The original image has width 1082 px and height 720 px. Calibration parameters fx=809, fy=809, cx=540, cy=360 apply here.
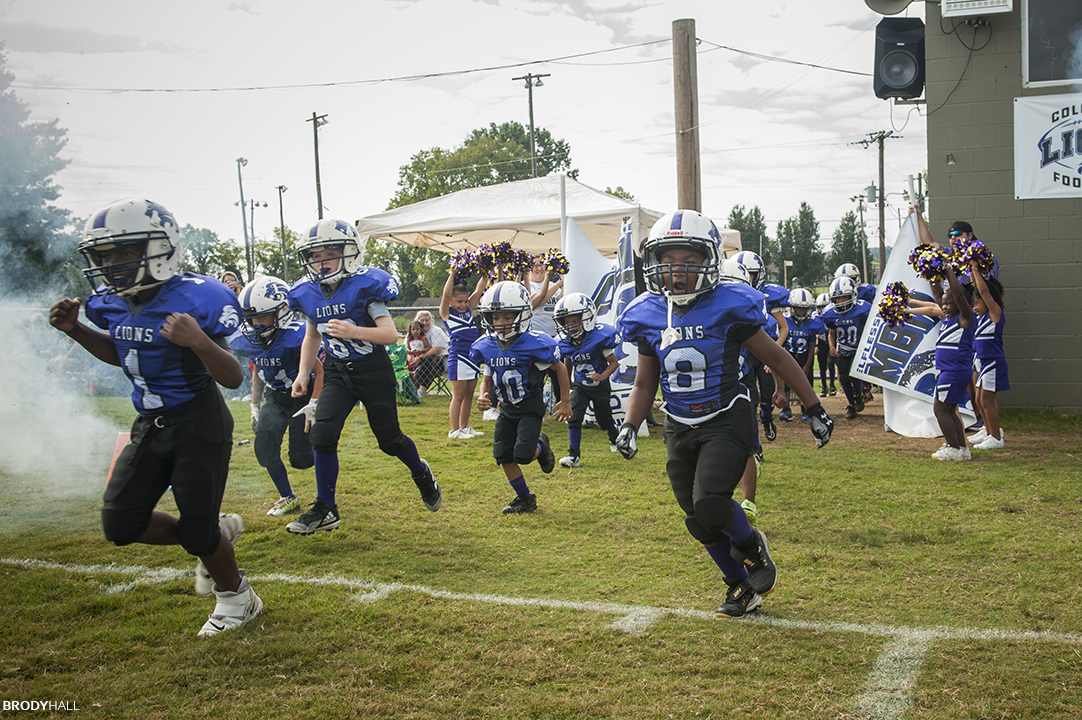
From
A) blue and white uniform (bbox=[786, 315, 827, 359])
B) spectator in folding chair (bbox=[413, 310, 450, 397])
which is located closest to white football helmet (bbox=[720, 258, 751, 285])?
blue and white uniform (bbox=[786, 315, 827, 359])

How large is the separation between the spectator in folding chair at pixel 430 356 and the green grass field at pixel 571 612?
7.80m

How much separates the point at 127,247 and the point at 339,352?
6.34 ft

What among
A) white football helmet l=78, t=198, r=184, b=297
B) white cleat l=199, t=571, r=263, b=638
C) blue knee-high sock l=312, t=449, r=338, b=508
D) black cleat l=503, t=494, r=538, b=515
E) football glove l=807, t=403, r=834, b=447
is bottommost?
black cleat l=503, t=494, r=538, b=515

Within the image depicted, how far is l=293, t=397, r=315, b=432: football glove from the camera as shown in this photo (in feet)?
18.8

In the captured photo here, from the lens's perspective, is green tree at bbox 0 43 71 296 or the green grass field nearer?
the green grass field

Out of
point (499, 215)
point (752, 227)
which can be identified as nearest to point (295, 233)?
point (499, 215)

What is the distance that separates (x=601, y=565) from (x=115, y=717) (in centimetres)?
271

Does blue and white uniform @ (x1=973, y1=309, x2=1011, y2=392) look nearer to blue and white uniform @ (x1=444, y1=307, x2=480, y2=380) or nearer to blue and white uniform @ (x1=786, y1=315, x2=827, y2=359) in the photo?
blue and white uniform @ (x1=786, y1=315, x2=827, y2=359)

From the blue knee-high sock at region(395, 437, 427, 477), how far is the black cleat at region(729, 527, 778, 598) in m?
2.44

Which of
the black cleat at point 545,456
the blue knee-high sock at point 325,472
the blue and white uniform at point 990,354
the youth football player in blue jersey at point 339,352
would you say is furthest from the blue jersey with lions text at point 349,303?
the blue and white uniform at point 990,354

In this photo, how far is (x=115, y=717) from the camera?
10.1 feet

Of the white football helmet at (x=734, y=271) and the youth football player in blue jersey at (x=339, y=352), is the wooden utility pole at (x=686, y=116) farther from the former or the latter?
the youth football player in blue jersey at (x=339, y=352)

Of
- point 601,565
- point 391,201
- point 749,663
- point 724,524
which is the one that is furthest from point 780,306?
point 391,201

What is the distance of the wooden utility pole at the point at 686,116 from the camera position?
11023mm
